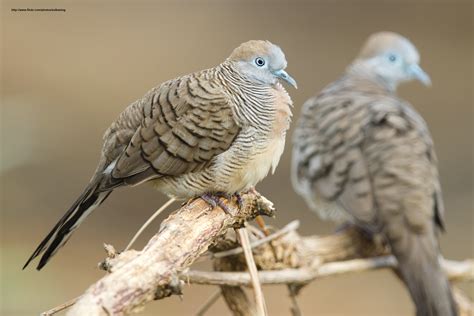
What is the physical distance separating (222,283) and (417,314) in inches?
33.0

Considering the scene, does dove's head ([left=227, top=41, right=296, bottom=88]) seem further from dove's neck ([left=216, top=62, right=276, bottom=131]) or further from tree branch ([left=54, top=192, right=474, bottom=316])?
tree branch ([left=54, top=192, right=474, bottom=316])

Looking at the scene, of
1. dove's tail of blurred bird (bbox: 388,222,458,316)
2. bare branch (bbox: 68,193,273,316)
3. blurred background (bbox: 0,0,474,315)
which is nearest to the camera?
bare branch (bbox: 68,193,273,316)

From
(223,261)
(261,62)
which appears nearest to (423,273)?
(223,261)

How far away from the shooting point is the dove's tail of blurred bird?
279 cm

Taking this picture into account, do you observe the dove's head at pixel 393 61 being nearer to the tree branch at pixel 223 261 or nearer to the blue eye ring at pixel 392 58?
the blue eye ring at pixel 392 58

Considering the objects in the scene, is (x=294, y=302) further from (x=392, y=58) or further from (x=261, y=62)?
(x=392, y=58)

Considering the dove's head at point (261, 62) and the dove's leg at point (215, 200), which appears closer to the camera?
the dove's leg at point (215, 200)

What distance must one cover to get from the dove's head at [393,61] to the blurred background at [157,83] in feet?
6.20

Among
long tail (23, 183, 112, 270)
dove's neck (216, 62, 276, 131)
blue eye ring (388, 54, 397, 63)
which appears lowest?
long tail (23, 183, 112, 270)

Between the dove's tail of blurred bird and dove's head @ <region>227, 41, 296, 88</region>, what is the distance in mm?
841

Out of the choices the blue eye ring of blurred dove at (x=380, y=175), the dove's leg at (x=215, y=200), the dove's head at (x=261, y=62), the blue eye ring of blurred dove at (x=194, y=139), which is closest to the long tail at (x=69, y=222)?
the blue eye ring of blurred dove at (x=194, y=139)

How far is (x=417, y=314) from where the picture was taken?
9.21 ft

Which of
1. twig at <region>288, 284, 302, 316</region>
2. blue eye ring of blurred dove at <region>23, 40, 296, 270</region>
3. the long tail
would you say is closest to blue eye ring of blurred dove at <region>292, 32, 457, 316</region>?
twig at <region>288, 284, 302, 316</region>

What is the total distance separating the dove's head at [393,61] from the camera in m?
4.14
